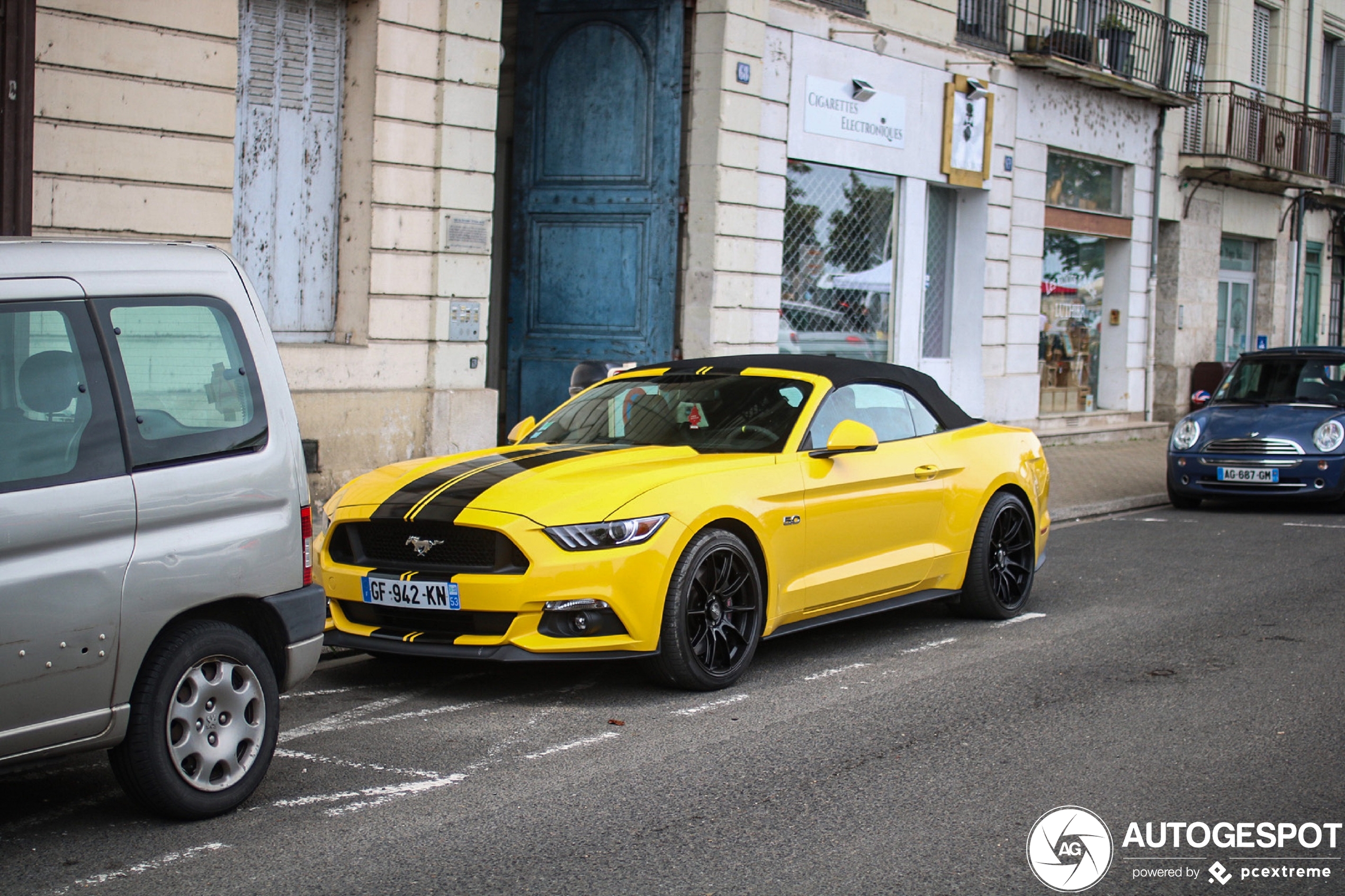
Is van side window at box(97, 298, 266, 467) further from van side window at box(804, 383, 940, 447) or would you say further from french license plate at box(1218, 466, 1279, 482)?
french license plate at box(1218, 466, 1279, 482)

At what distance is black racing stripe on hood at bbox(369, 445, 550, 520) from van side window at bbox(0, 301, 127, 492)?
1.99 meters

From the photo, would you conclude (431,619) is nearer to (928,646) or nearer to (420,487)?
(420,487)

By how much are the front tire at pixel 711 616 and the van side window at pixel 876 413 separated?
0.92m

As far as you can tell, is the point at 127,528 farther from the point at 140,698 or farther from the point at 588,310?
the point at 588,310

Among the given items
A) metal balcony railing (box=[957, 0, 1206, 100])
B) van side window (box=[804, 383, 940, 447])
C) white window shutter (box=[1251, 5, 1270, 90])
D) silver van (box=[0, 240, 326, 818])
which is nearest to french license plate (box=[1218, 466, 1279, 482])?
van side window (box=[804, 383, 940, 447])

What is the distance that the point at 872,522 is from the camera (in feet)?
23.9

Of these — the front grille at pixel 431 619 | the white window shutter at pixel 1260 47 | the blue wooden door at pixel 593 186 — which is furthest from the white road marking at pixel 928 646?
the white window shutter at pixel 1260 47

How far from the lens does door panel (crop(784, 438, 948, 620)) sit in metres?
6.98

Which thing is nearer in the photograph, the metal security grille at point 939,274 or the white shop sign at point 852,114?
the white shop sign at point 852,114

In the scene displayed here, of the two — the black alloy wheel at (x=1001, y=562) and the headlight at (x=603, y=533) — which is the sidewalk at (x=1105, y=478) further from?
the headlight at (x=603, y=533)

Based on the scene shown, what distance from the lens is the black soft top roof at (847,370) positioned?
7.65 meters

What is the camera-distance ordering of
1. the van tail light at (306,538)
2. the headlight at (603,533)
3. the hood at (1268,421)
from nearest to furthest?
the van tail light at (306,538) → the headlight at (603,533) → the hood at (1268,421)

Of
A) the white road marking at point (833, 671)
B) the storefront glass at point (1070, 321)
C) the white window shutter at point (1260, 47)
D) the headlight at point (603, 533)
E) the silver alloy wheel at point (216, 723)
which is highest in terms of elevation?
the white window shutter at point (1260, 47)

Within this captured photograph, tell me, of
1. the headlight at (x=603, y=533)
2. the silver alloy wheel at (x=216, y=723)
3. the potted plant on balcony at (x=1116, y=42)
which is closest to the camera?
the silver alloy wheel at (x=216, y=723)
